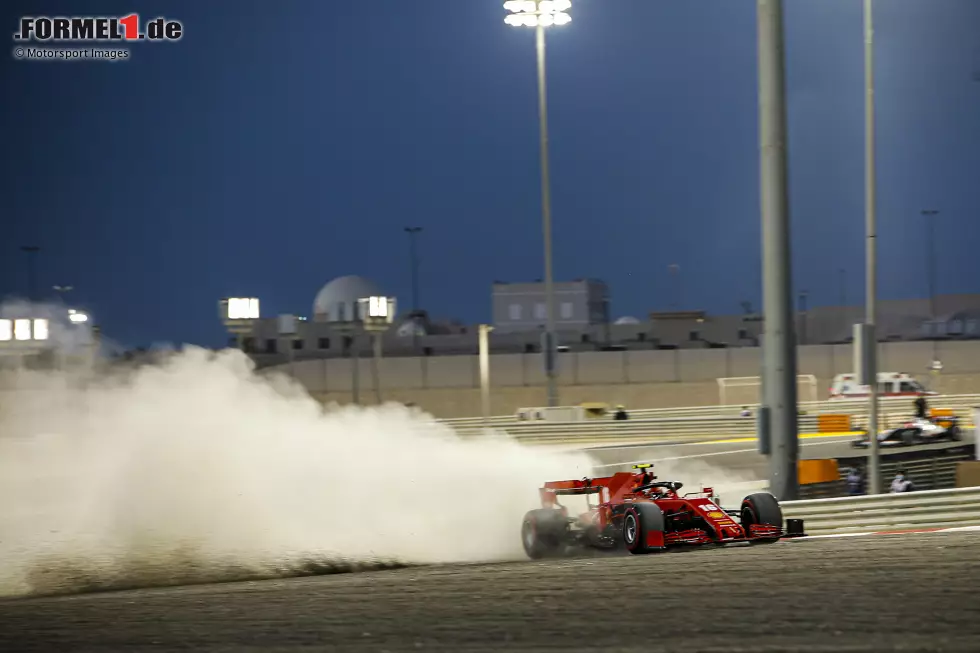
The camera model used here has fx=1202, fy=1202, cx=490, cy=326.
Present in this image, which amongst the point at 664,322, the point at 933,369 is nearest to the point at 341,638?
the point at 933,369

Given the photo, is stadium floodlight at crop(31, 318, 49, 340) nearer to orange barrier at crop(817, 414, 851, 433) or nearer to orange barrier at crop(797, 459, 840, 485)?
orange barrier at crop(797, 459, 840, 485)

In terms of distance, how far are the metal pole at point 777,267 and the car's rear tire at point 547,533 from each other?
3468mm

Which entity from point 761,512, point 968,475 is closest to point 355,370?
point 968,475

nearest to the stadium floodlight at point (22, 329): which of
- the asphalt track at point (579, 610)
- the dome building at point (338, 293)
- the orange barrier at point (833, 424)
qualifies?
the asphalt track at point (579, 610)

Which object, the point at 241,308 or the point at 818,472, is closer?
the point at 818,472

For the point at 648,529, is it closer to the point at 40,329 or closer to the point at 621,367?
the point at 40,329

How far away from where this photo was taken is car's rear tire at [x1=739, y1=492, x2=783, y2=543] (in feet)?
50.3

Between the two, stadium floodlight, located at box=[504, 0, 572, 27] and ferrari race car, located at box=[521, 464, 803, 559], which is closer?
ferrari race car, located at box=[521, 464, 803, 559]

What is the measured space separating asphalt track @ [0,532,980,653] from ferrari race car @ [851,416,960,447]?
2179cm

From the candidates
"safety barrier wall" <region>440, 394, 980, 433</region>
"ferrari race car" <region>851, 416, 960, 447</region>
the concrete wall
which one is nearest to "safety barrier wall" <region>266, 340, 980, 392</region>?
the concrete wall

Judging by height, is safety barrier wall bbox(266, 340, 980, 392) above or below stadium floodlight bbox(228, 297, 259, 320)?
below

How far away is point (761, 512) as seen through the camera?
15.4 meters

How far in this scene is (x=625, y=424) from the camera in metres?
40.8

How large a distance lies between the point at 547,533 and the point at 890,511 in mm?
4842
